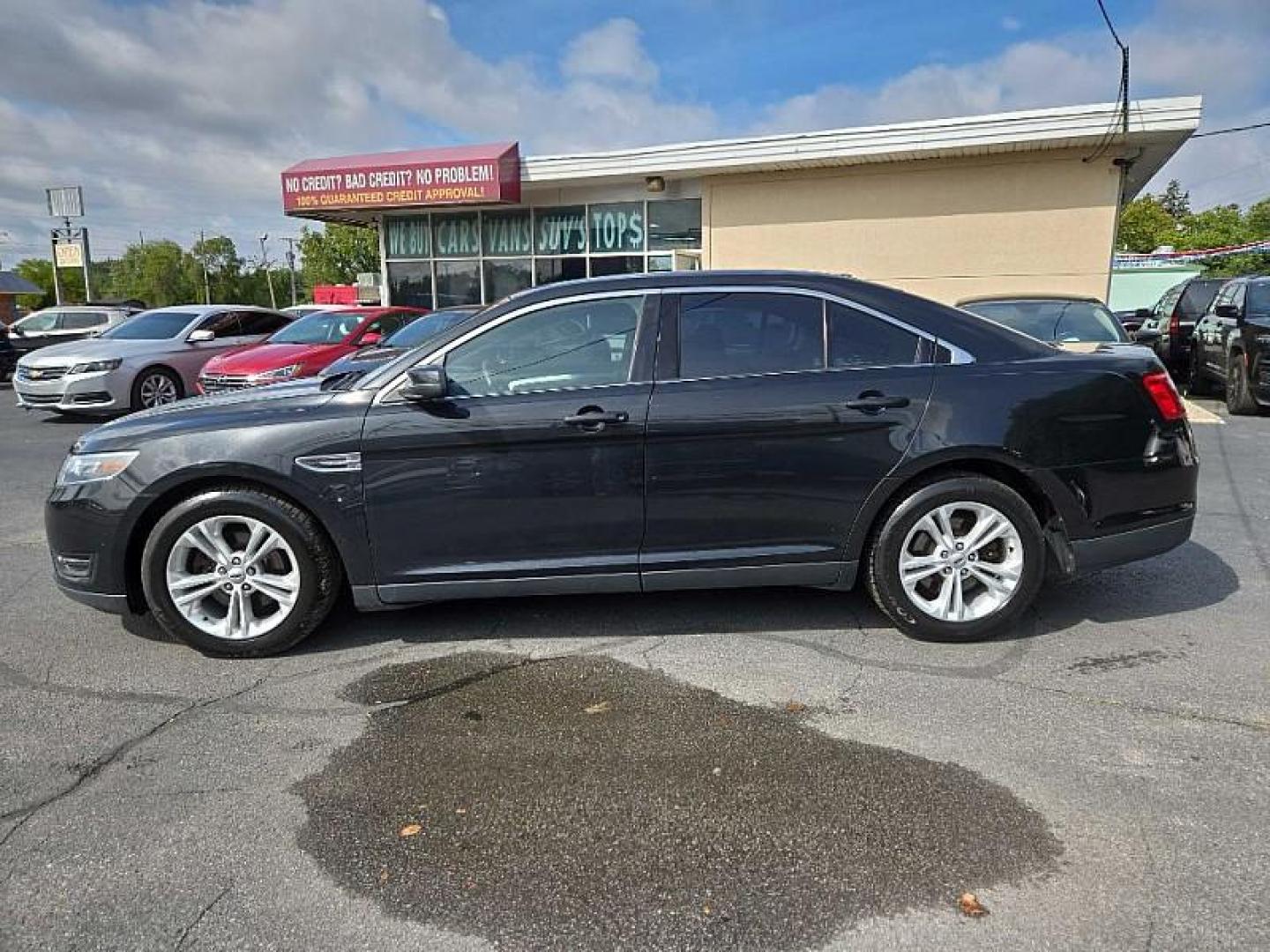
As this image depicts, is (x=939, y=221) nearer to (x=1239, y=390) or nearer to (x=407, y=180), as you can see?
(x=1239, y=390)

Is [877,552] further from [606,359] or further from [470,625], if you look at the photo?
[470,625]

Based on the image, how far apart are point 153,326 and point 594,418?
11.2 metres

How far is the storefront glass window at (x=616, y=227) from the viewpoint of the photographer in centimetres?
1578

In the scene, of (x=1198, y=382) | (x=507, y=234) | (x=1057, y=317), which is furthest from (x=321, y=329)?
A: (x=1198, y=382)

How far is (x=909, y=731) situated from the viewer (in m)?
2.93

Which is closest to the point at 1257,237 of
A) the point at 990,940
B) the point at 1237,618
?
the point at 1237,618

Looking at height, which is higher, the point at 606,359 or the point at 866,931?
the point at 606,359

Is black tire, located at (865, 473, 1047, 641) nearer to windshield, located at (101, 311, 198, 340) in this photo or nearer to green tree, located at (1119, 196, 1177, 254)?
windshield, located at (101, 311, 198, 340)

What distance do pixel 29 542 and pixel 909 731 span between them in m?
5.69

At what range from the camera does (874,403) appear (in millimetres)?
3537

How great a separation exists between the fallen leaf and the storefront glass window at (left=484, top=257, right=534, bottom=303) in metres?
15.7

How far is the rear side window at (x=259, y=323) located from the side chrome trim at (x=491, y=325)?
10007mm

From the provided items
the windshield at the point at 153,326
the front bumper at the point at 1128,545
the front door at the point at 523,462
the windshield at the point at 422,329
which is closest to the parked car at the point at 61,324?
the windshield at the point at 153,326

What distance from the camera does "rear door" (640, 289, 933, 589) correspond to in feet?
11.5
